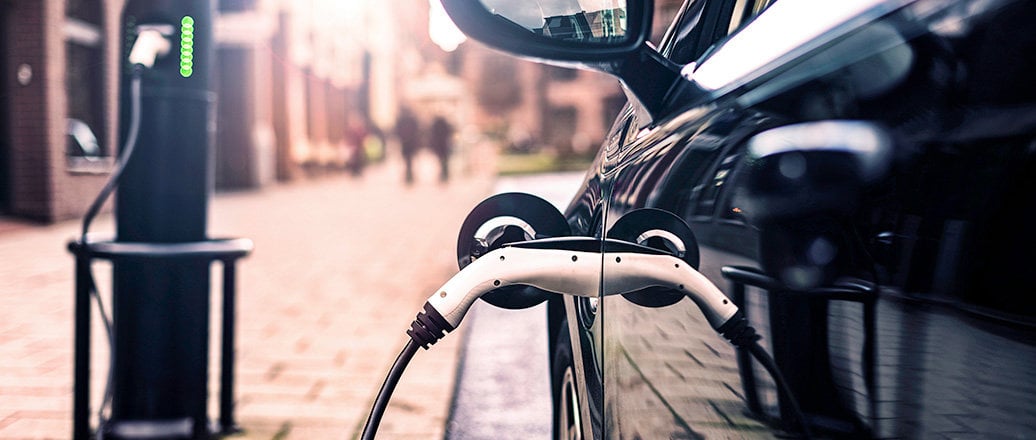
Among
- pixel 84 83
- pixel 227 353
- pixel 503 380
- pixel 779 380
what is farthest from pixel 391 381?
pixel 84 83

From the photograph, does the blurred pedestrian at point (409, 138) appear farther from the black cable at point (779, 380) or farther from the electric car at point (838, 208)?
the black cable at point (779, 380)

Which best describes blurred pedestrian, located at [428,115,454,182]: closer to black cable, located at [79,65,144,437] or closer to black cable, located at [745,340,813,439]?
black cable, located at [79,65,144,437]

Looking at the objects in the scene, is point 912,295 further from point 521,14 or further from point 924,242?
point 521,14

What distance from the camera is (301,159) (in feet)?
80.1

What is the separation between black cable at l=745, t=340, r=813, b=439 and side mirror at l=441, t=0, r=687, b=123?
41 centimetres

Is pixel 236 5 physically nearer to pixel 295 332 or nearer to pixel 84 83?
Answer: pixel 84 83

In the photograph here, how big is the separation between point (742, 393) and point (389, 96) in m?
50.6

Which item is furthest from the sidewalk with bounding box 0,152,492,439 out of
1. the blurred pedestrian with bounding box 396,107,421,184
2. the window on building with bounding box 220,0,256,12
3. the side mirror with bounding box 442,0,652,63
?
the blurred pedestrian with bounding box 396,107,421,184

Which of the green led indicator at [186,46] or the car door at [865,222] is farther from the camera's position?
the green led indicator at [186,46]

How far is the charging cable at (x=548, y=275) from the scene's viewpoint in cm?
112

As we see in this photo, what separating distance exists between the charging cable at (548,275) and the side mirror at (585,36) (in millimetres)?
211

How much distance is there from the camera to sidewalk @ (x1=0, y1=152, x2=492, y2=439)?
12.1ft

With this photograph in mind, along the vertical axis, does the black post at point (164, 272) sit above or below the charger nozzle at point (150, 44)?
below

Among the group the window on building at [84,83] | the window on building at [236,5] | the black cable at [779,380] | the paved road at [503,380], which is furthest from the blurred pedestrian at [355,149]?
the black cable at [779,380]
